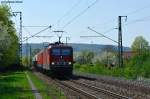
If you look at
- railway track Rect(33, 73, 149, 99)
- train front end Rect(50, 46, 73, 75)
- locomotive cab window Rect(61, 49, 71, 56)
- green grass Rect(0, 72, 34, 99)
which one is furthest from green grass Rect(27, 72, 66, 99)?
locomotive cab window Rect(61, 49, 71, 56)

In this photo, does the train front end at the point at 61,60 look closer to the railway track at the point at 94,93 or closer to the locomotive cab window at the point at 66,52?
the locomotive cab window at the point at 66,52

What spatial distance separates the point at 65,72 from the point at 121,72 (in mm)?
11985

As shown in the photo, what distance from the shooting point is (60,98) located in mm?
27562

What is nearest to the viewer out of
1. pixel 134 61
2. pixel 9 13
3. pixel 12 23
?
pixel 134 61

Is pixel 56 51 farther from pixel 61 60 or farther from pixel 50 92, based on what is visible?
pixel 50 92

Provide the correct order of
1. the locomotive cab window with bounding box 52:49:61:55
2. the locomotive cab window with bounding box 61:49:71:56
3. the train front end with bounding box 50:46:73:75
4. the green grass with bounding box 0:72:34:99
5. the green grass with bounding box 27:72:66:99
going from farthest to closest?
the locomotive cab window with bounding box 52:49:61:55
the locomotive cab window with bounding box 61:49:71:56
the train front end with bounding box 50:46:73:75
the green grass with bounding box 27:72:66:99
the green grass with bounding box 0:72:34:99

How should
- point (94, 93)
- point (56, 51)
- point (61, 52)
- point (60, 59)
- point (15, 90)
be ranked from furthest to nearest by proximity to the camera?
point (56, 51) → point (61, 52) → point (60, 59) → point (15, 90) → point (94, 93)

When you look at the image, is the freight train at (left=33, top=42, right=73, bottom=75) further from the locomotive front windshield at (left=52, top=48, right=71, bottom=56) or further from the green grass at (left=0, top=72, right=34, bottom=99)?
the green grass at (left=0, top=72, right=34, bottom=99)

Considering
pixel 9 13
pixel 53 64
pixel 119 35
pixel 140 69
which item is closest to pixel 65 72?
pixel 53 64

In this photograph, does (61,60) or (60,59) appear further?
(60,59)

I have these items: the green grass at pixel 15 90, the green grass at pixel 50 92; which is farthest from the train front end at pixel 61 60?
the green grass at pixel 50 92

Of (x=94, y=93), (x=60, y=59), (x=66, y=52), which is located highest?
(x=66, y=52)

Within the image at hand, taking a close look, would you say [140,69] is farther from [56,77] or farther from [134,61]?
[56,77]

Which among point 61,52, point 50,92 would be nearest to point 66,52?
point 61,52
